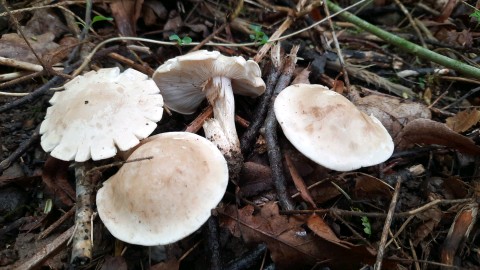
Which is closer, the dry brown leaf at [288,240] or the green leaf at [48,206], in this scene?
the dry brown leaf at [288,240]

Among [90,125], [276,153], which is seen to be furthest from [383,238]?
[90,125]

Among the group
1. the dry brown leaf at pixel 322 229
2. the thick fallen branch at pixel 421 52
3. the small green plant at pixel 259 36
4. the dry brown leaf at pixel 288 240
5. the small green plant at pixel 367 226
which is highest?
the thick fallen branch at pixel 421 52

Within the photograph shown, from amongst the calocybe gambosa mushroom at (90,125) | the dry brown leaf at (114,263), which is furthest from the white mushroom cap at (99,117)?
the dry brown leaf at (114,263)

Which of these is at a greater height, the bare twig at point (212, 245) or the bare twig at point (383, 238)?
the bare twig at point (383, 238)

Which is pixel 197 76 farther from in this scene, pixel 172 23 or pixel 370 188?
pixel 370 188

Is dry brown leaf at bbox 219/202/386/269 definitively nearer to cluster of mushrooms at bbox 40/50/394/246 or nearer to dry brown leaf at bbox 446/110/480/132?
cluster of mushrooms at bbox 40/50/394/246

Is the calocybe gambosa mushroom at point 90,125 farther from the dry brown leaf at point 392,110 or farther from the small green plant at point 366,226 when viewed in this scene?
the dry brown leaf at point 392,110
